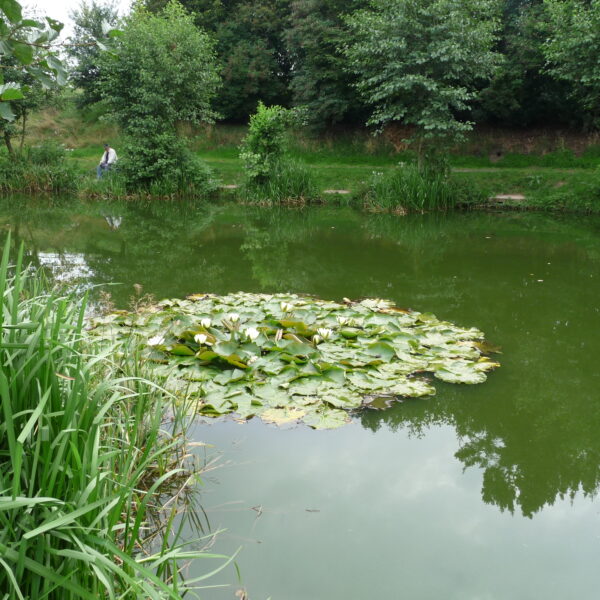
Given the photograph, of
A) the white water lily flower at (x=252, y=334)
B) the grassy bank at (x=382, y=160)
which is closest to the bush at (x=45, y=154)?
the grassy bank at (x=382, y=160)

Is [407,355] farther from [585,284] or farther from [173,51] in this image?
[173,51]

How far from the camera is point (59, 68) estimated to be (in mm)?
1681

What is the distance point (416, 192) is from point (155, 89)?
25.8 feet

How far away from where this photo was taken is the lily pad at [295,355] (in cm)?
399

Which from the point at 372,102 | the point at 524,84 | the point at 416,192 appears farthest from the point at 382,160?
the point at 416,192

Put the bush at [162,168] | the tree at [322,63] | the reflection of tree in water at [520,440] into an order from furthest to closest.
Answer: the tree at [322,63]
the bush at [162,168]
the reflection of tree in water at [520,440]

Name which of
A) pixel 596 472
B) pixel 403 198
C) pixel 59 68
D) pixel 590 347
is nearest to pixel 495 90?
pixel 403 198

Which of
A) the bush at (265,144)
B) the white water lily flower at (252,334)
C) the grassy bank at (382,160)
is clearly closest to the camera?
the white water lily flower at (252,334)

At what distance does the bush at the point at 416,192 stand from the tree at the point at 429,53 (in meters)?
1.03

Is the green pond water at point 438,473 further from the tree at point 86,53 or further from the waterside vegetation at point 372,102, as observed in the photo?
the tree at point 86,53

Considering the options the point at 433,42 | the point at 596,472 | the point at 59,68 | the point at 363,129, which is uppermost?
the point at 433,42

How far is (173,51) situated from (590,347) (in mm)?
14917

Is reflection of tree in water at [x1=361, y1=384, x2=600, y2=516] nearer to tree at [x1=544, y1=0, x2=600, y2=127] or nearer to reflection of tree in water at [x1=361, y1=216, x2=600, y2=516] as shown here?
reflection of tree in water at [x1=361, y1=216, x2=600, y2=516]

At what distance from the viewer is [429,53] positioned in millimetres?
14234
